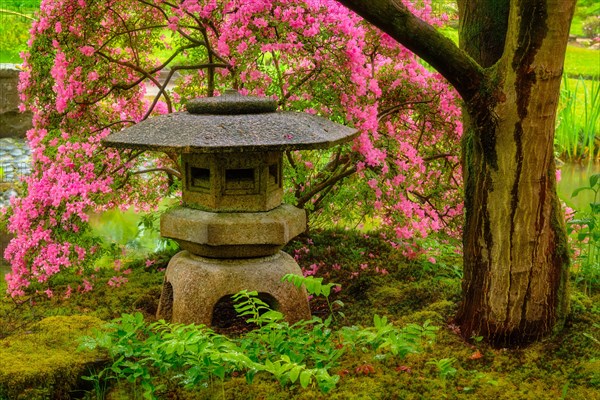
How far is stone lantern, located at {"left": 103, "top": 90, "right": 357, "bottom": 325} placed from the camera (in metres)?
3.98

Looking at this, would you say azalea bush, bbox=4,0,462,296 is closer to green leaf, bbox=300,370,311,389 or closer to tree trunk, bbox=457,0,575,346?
tree trunk, bbox=457,0,575,346

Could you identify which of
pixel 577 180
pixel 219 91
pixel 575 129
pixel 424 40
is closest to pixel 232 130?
pixel 424 40

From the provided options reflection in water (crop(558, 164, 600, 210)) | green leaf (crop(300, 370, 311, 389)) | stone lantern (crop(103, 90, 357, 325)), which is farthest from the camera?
reflection in water (crop(558, 164, 600, 210))

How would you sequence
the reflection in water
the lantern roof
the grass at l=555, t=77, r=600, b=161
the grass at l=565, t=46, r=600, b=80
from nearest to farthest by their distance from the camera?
the lantern roof → the reflection in water → the grass at l=555, t=77, r=600, b=161 → the grass at l=565, t=46, r=600, b=80

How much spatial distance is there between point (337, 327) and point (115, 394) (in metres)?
1.54

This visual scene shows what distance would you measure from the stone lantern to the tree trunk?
859 mm

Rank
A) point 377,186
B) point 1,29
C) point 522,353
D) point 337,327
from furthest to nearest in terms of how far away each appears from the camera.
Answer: point 1,29, point 377,186, point 337,327, point 522,353

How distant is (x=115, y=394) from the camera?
3.37 meters

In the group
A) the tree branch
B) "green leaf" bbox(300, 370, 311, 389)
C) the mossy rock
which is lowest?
the mossy rock

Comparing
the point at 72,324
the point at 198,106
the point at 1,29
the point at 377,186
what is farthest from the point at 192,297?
the point at 1,29

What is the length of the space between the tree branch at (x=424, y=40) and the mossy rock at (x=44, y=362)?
2.02m

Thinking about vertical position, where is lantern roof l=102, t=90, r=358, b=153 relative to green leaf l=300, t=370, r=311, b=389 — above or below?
above

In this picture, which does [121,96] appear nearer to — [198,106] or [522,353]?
[198,106]

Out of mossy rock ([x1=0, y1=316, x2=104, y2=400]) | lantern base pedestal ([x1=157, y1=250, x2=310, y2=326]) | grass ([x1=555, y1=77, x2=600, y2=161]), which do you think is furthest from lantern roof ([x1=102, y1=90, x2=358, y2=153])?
grass ([x1=555, y1=77, x2=600, y2=161])
